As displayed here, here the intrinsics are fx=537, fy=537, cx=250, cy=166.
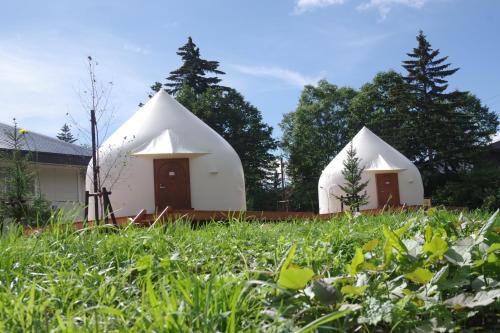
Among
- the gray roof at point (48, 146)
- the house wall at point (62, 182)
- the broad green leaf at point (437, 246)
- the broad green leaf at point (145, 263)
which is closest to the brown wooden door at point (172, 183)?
the gray roof at point (48, 146)

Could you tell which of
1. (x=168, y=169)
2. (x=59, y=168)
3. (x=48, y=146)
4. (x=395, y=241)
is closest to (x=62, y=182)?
(x=59, y=168)

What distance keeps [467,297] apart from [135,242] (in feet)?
5.65

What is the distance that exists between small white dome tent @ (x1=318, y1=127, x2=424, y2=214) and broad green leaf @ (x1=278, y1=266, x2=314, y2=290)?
20.3m

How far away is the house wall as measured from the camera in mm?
16969

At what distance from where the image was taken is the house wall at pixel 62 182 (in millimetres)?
16969

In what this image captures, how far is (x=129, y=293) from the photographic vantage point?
6.68 feet

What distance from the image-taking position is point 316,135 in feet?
113

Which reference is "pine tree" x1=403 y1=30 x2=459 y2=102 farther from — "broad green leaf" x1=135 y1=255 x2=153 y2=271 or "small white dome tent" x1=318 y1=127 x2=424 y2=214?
"broad green leaf" x1=135 y1=255 x2=153 y2=271

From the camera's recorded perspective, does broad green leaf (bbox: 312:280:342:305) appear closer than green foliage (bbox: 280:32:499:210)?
Yes

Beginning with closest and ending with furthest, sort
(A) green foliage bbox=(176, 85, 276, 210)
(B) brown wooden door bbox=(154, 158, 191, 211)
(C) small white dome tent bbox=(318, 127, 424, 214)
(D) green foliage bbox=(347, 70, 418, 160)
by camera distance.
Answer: (B) brown wooden door bbox=(154, 158, 191, 211), (C) small white dome tent bbox=(318, 127, 424, 214), (A) green foliage bbox=(176, 85, 276, 210), (D) green foliage bbox=(347, 70, 418, 160)

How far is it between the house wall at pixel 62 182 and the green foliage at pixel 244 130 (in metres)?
12.7

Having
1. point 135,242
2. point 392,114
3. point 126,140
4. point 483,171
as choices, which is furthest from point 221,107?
Answer: point 135,242

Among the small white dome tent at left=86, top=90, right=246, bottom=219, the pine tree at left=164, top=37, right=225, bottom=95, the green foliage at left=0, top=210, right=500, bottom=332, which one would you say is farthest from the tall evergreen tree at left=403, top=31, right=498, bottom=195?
the green foliage at left=0, top=210, right=500, bottom=332

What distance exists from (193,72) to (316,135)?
8917 millimetres
